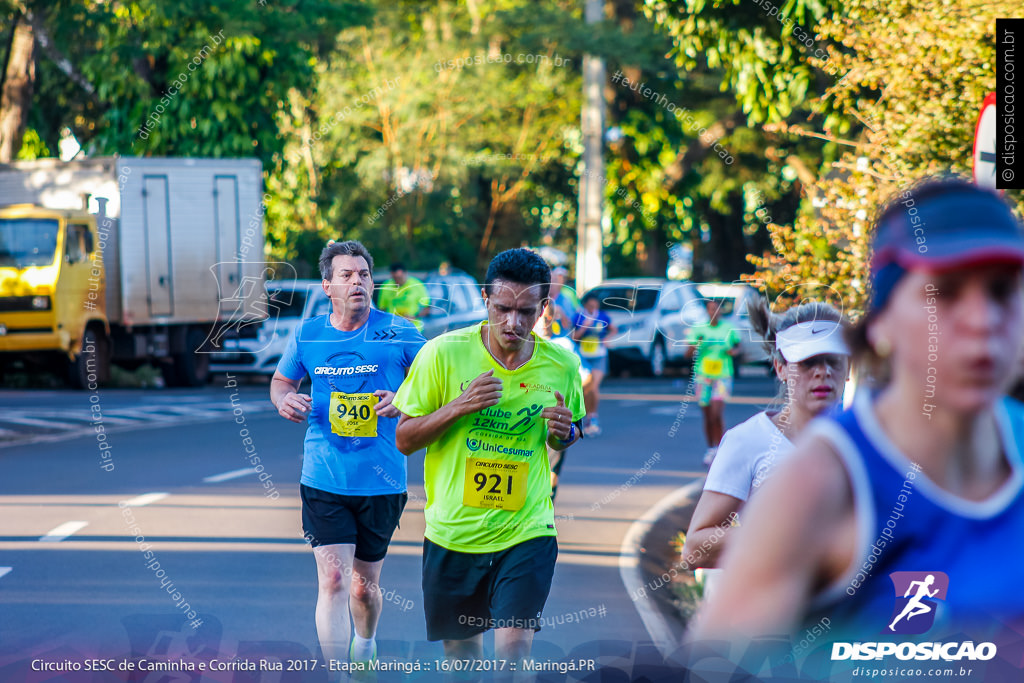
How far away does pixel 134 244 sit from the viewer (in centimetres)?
2127

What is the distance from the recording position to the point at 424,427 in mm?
4273

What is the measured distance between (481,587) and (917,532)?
10.4ft

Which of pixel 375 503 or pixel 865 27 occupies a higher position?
pixel 865 27

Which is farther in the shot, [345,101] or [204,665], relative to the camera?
[345,101]

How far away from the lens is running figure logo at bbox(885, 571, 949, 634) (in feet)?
4.44

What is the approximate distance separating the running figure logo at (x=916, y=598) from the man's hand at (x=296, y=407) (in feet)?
12.9

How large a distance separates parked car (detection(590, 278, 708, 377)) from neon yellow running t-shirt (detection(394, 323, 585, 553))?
19918mm

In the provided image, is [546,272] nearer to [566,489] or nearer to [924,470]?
[924,470]

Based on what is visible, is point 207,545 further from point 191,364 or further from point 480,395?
point 191,364

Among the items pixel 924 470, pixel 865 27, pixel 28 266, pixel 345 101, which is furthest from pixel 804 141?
pixel 924 470

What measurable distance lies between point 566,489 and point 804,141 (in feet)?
66.1

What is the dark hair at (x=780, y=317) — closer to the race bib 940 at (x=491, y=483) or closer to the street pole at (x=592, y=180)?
the race bib 940 at (x=491, y=483)

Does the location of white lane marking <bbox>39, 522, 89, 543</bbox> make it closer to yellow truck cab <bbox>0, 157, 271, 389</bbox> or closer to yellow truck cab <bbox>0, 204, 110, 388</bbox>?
yellow truck cab <bbox>0, 157, 271, 389</bbox>

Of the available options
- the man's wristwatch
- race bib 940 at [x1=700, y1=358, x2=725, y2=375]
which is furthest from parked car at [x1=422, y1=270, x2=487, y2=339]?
the man's wristwatch
